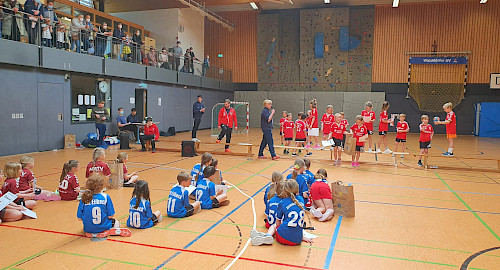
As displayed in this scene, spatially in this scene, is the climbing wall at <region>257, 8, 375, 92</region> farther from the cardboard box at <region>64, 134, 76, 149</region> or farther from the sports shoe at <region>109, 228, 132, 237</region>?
the sports shoe at <region>109, 228, 132, 237</region>

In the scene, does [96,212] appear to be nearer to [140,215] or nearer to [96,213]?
[96,213]

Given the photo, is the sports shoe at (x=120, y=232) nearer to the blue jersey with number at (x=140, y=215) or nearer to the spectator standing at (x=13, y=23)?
the blue jersey with number at (x=140, y=215)

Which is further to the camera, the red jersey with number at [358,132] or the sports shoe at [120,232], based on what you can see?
the red jersey with number at [358,132]

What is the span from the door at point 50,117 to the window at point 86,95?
874mm

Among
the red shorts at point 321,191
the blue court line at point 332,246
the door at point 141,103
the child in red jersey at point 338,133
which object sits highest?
the door at point 141,103

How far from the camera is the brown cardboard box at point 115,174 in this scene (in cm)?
895

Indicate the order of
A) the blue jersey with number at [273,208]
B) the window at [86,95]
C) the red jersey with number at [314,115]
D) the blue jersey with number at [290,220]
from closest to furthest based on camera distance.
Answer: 1. the blue jersey with number at [290,220]
2. the blue jersey with number at [273,208]
3. the red jersey with number at [314,115]
4. the window at [86,95]

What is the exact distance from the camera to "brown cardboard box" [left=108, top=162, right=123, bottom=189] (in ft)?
29.3

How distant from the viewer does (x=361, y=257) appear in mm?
5133

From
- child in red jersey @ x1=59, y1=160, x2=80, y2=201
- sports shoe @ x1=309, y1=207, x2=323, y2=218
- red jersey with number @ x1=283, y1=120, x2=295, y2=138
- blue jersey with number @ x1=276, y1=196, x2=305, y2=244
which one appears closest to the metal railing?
child in red jersey @ x1=59, y1=160, x2=80, y2=201

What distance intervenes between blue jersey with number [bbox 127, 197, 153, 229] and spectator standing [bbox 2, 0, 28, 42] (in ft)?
38.2

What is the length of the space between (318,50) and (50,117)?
73.7ft

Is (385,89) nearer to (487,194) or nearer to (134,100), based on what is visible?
(134,100)

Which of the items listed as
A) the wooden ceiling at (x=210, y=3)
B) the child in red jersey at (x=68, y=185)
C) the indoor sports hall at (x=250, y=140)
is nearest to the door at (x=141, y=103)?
the indoor sports hall at (x=250, y=140)
